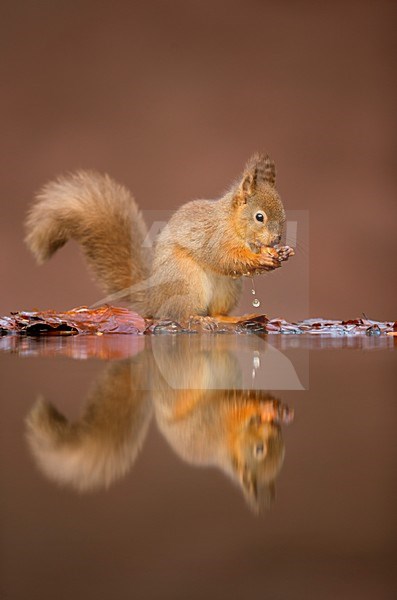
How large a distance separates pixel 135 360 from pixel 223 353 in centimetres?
28

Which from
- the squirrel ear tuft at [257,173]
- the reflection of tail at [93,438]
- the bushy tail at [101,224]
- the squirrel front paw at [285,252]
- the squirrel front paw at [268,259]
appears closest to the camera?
the reflection of tail at [93,438]

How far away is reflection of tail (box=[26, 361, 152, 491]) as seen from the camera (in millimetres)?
566

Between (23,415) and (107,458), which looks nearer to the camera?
(107,458)

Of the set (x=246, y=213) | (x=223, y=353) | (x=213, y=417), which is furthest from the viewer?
(x=246, y=213)

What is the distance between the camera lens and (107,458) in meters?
0.62

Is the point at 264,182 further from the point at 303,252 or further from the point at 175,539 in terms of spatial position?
the point at 175,539

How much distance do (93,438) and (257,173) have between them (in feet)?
7.56

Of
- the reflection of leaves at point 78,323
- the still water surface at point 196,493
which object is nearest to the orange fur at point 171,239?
the reflection of leaves at point 78,323

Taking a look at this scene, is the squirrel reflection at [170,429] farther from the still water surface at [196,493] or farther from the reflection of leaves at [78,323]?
the reflection of leaves at [78,323]

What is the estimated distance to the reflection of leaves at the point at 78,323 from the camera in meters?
2.81

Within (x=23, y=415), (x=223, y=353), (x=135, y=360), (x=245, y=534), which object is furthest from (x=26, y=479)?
(x=223, y=353)

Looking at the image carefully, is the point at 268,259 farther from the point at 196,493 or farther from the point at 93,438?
the point at 196,493

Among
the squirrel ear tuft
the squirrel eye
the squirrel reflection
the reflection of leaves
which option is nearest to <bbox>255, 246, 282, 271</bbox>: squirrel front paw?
the squirrel ear tuft

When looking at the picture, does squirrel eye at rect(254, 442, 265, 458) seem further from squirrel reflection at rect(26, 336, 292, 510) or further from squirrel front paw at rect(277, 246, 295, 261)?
squirrel front paw at rect(277, 246, 295, 261)
